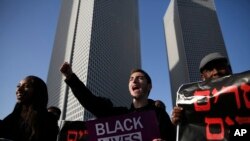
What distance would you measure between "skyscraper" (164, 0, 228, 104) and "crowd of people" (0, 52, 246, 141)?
346 ft

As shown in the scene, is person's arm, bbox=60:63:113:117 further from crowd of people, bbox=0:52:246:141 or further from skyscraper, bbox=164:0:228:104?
skyscraper, bbox=164:0:228:104

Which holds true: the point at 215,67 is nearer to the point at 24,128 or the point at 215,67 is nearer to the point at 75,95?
the point at 75,95

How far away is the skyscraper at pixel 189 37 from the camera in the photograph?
370ft

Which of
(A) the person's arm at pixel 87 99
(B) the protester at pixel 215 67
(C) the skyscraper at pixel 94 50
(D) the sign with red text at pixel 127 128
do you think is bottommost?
(D) the sign with red text at pixel 127 128

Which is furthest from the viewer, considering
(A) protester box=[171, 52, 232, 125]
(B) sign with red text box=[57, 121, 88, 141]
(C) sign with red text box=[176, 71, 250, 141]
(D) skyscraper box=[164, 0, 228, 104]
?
(D) skyscraper box=[164, 0, 228, 104]

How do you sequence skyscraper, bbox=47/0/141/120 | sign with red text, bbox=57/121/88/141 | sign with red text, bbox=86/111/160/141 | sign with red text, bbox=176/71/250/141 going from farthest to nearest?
skyscraper, bbox=47/0/141/120
sign with red text, bbox=57/121/88/141
sign with red text, bbox=86/111/160/141
sign with red text, bbox=176/71/250/141

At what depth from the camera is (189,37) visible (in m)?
120

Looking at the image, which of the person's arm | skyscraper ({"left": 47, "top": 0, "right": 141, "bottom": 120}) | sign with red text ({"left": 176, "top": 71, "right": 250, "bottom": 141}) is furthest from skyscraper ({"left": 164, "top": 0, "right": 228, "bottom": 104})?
sign with red text ({"left": 176, "top": 71, "right": 250, "bottom": 141})

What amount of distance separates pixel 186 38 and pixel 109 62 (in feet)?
160

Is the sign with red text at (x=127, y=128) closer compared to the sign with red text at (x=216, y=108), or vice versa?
the sign with red text at (x=216, y=108)

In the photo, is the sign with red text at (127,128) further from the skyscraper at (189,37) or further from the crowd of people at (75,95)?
the skyscraper at (189,37)

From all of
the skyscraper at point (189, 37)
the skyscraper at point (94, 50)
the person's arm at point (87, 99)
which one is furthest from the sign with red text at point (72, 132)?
the skyscraper at point (189, 37)

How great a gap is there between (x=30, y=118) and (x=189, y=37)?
406 feet

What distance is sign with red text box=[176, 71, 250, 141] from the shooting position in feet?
6.94
